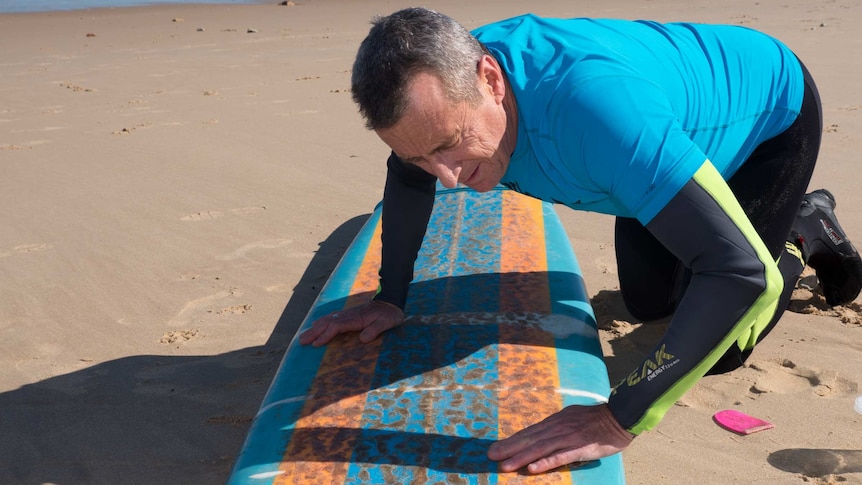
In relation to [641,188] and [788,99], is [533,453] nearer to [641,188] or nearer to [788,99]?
Result: [641,188]

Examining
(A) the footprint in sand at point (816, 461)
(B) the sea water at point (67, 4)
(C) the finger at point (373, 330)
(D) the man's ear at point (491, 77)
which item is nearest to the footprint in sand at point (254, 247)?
(C) the finger at point (373, 330)

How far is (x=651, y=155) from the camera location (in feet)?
5.05

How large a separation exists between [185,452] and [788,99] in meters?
1.83

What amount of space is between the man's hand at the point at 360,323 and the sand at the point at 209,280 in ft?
1.18

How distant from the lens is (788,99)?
2.20 metres

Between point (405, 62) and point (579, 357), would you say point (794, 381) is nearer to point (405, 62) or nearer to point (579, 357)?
point (579, 357)

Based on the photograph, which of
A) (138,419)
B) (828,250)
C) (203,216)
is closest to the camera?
(138,419)

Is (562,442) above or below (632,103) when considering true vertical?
below

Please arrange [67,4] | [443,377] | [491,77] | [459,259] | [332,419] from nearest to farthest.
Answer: [491,77]
[332,419]
[443,377]
[459,259]
[67,4]

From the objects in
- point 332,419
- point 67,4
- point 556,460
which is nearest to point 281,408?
point 332,419

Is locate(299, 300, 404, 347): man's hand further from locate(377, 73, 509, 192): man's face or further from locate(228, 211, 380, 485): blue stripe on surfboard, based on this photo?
locate(377, 73, 509, 192): man's face

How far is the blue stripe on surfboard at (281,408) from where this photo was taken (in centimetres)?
175

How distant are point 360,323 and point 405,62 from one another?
0.89 meters

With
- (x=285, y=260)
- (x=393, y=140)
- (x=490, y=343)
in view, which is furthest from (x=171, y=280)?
(x=393, y=140)
